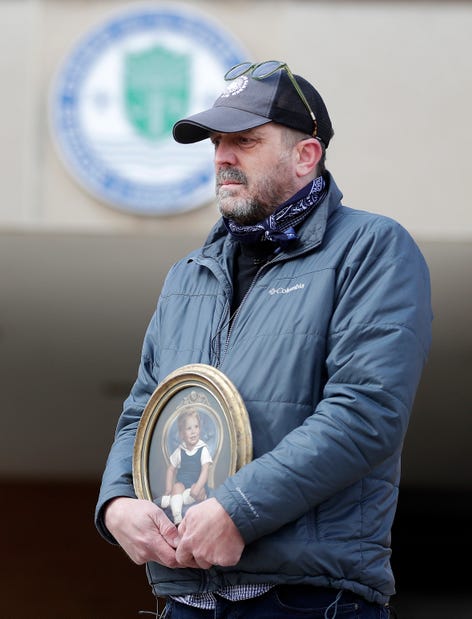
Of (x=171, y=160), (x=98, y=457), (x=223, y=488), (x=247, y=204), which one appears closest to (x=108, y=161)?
(x=171, y=160)

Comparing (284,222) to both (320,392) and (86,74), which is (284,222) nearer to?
(320,392)

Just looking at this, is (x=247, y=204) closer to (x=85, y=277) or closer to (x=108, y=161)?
(x=108, y=161)

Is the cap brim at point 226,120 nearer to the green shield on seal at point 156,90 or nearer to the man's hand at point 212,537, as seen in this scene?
the man's hand at point 212,537

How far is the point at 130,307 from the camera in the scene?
25.4 ft

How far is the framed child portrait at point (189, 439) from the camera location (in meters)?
2.02

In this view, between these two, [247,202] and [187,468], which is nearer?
[187,468]

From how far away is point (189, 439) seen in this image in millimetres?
2117

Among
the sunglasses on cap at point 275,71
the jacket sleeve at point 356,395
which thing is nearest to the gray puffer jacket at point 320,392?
the jacket sleeve at point 356,395

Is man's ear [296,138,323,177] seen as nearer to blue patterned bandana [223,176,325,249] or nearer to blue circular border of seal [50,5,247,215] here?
blue patterned bandana [223,176,325,249]

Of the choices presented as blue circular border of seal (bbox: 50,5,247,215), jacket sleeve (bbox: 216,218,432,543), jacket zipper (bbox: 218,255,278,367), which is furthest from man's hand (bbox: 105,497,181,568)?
blue circular border of seal (bbox: 50,5,247,215)

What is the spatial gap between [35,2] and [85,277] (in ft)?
6.03

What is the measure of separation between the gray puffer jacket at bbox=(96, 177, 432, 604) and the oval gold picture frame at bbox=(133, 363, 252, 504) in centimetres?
5

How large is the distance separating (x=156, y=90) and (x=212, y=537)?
13.5 ft

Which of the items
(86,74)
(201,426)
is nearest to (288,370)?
(201,426)
